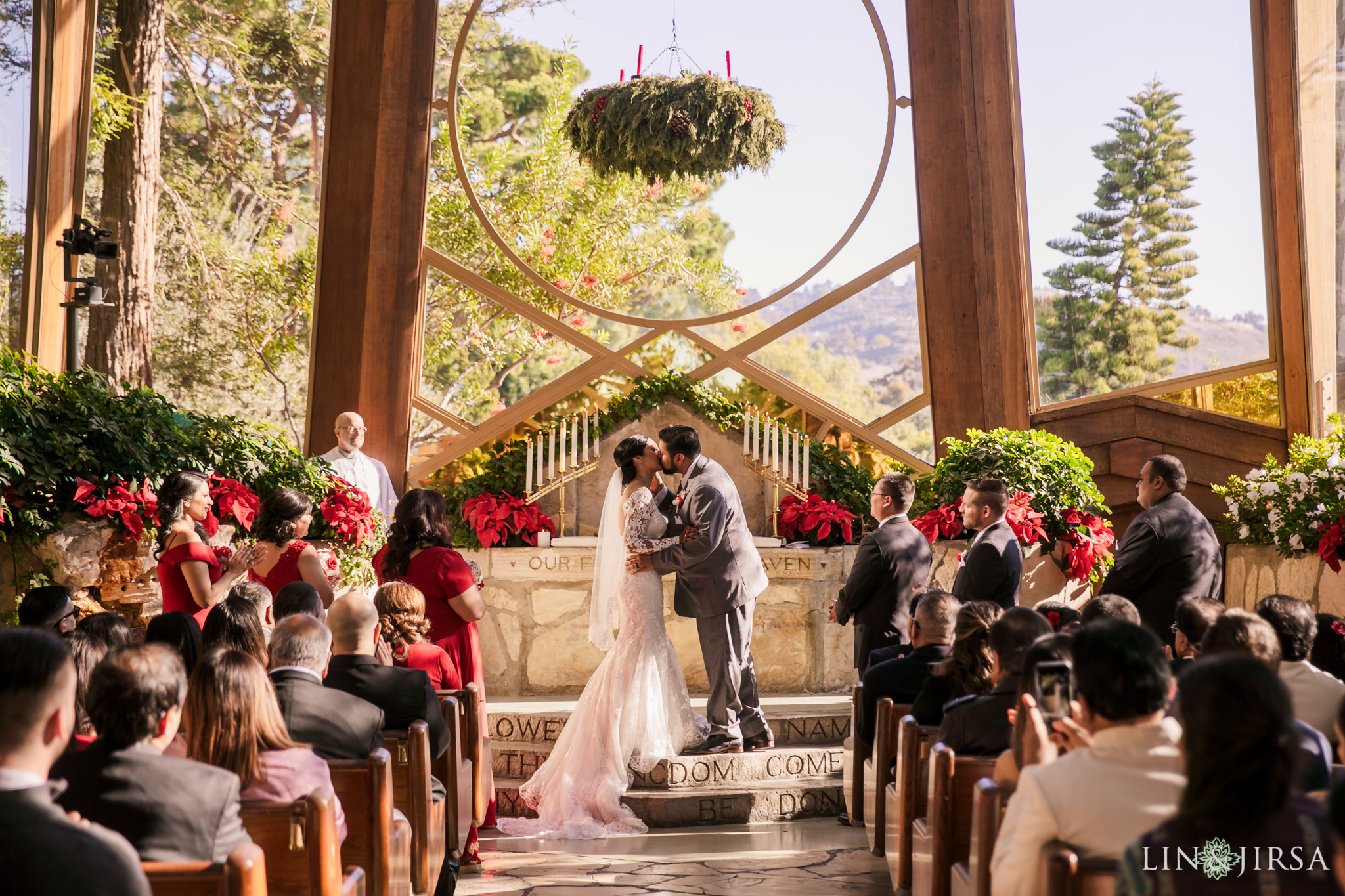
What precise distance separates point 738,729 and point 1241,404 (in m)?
3.97

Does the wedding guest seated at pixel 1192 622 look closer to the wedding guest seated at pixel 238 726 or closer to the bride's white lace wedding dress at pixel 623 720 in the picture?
the wedding guest seated at pixel 238 726

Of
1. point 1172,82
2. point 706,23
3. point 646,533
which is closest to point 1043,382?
point 1172,82

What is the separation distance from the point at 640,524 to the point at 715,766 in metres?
1.19

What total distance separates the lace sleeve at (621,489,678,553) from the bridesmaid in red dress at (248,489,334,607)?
4.72 feet

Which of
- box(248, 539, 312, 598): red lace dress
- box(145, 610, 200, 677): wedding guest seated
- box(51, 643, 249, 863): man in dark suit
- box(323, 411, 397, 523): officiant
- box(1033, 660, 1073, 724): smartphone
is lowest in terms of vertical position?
box(51, 643, 249, 863): man in dark suit

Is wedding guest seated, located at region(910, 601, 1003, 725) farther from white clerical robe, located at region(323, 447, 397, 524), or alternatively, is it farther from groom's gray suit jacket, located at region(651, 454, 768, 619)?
white clerical robe, located at region(323, 447, 397, 524)

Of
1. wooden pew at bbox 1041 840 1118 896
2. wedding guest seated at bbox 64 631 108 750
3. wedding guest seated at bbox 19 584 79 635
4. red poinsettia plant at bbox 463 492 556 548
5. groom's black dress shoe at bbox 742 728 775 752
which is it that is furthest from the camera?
red poinsettia plant at bbox 463 492 556 548

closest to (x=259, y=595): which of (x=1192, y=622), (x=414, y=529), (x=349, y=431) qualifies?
(x=414, y=529)

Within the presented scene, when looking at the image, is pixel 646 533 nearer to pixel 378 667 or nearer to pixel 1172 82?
pixel 378 667

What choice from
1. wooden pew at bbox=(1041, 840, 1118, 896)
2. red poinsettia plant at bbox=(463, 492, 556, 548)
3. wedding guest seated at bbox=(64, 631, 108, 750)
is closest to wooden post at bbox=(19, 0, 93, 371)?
red poinsettia plant at bbox=(463, 492, 556, 548)

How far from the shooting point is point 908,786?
339cm

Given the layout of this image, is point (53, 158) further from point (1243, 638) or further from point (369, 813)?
point (1243, 638)

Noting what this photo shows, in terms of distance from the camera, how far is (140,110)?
31.8ft

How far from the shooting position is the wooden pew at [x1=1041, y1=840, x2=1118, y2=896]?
6.03 feet
